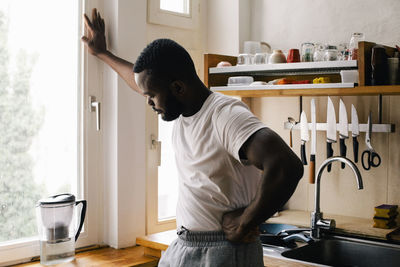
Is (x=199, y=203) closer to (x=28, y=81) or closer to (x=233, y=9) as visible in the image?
(x=28, y=81)

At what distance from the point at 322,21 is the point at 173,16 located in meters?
0.75

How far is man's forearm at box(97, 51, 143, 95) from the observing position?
2.16 m

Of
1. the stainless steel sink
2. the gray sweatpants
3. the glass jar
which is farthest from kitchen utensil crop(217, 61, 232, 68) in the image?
the gray sweatpants

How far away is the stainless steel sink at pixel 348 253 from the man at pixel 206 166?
78 cm

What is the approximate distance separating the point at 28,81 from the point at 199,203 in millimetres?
1160

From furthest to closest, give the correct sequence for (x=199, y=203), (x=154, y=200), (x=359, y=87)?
(x=154, y=200), (x=359, y=87), (x=199, y=203)

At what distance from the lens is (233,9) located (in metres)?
2.85

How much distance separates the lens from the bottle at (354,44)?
7.25 feet

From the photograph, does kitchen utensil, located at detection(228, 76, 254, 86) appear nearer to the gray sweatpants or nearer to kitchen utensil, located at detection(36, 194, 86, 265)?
kitchen utensil, located at detection(36, 194, 86, 265)

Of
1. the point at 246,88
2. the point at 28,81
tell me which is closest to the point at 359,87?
Result: the point at 246,88

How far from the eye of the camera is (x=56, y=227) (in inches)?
84.6

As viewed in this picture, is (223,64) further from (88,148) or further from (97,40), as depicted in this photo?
(88,148)

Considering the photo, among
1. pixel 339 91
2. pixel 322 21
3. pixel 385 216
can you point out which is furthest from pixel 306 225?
pixel 322 21

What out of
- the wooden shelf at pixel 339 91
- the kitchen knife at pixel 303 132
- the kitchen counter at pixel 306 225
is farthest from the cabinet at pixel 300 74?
the kitchen counter at pixel 306 225
